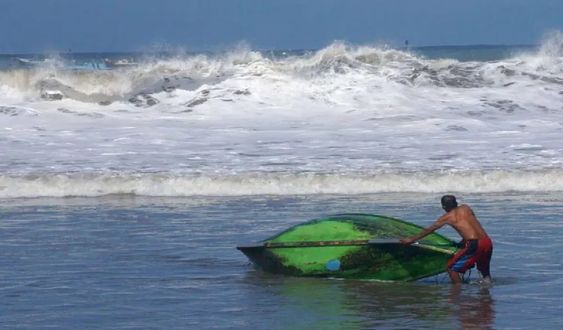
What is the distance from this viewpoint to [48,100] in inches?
1062

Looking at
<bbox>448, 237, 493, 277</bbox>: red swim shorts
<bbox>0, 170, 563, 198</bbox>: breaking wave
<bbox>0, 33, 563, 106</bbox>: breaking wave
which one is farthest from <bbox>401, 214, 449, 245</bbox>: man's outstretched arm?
<bbox>0, 33, 563, 106</bbox>: breaking wave

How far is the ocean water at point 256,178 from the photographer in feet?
31.4

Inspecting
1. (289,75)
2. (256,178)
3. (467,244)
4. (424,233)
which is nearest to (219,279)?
(424,233)

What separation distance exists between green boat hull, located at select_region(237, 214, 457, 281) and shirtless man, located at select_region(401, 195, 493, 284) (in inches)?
3.6

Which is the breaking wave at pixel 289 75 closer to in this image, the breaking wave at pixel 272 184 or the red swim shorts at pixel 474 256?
the breaking wave at pixel 272 184

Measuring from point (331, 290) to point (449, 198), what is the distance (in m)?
1.31

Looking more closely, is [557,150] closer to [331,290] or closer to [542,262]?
[542,262]

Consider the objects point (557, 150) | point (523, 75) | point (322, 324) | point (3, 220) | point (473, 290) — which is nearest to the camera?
point (322, 324)

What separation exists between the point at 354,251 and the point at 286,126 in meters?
13.3

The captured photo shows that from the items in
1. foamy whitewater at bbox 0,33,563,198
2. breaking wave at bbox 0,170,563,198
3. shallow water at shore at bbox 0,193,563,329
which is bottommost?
shallow water at shore at bbox 0,193,563,329

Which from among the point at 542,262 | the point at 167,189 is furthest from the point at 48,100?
the point at 542,262

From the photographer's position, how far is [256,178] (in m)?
16.9

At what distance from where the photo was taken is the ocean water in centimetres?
958

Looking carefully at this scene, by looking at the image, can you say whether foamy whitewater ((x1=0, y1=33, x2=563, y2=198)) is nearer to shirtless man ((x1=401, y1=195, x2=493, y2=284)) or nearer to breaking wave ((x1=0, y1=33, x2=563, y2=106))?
breaking wave ((x1=0, y1=33, x2=563, y2=106))
